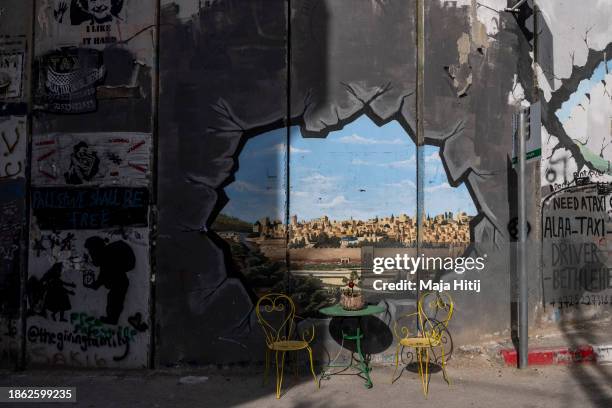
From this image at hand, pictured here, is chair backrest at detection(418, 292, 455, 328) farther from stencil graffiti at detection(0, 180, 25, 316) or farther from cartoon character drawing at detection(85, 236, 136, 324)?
stencil graffiti at detection(0, 180, 25, 316)

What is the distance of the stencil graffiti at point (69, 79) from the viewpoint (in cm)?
701

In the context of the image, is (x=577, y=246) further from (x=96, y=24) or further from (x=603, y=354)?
(x=96, y=24)

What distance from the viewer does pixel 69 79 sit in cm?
703

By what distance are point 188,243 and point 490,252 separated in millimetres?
3806

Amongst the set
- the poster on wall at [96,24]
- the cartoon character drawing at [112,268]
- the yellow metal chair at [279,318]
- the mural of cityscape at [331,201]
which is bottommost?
the yellow metal chair at [279,318]

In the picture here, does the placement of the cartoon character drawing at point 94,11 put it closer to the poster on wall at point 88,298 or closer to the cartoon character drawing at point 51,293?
the poster on wall at point 88,298

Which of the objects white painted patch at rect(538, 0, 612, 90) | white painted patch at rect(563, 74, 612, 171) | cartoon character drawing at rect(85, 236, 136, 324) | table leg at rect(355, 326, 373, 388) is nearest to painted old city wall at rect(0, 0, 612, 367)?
cartoon character drawing at rect(85, 236, 136, 324)

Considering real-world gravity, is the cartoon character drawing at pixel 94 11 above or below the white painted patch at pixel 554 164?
above

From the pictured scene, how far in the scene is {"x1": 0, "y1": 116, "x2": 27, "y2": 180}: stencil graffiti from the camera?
7.03m

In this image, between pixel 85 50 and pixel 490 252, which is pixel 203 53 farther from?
pixel 490 252

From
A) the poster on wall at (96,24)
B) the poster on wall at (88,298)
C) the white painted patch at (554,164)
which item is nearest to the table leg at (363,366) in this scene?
the poster on wall at (88,298)

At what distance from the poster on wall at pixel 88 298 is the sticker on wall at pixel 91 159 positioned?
63cm

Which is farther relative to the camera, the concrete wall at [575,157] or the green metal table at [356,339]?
the concrete wall at [575,157]

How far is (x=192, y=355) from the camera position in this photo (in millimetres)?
6758
